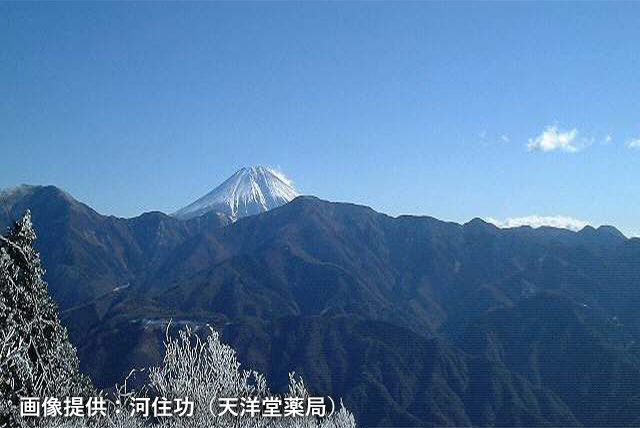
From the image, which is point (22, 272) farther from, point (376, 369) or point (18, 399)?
point (376, 369)

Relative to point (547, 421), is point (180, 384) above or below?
above

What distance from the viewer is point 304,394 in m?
16.4

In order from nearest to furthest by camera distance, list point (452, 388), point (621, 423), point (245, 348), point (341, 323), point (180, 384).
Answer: point (180, 384)
point (621, 423)
point (452, 388)
point (245, 348)
point (341, 323)

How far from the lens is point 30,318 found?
1744 cm

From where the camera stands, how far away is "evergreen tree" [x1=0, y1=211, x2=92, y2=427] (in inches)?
638

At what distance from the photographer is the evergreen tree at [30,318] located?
16203mm

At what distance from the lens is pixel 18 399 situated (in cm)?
1529

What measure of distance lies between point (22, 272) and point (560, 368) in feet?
562

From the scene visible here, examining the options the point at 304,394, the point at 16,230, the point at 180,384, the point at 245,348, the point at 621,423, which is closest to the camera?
the point at 180,384

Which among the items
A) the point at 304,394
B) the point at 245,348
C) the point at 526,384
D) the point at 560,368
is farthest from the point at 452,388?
the point at 304,394

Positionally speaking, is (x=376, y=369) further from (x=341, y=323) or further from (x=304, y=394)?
(x=304, y=394)

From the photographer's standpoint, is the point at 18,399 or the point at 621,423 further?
the point at 621,423

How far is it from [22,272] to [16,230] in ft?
3.37

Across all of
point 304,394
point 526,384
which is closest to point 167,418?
point 304,394
